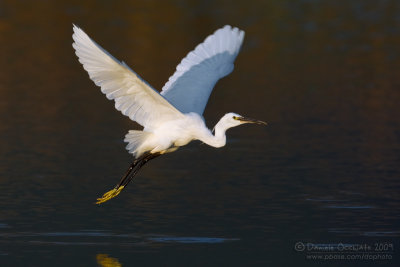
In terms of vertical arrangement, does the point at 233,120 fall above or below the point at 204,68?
below

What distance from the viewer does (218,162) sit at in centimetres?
1208

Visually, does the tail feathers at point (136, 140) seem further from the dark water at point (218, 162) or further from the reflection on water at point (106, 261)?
the reflection on water at point (106, 261)

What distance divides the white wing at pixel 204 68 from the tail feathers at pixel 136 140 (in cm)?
69

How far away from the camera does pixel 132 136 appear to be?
959cm

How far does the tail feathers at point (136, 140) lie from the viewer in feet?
31.4

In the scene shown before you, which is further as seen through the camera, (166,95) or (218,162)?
(218,162)

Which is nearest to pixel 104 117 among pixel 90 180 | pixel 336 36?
pixel 90 180

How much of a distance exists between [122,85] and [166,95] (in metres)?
1.51

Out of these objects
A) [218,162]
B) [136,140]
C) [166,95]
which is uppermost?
[166,95]

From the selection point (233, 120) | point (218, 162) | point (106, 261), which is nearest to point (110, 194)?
point (233, 120)

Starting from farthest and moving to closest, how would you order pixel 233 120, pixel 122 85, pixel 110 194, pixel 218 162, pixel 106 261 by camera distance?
pixel 218 162
pixel 110 194
pixel 233 120
pixel 122 85
pixel 106 261

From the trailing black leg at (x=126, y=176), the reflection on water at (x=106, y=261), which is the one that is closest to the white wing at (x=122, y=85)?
the trailing black leg at (x=126, y=176)

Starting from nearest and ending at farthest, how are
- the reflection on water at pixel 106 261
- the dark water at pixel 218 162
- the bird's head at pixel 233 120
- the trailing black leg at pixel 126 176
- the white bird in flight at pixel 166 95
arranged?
the reflection on water at pixel 106 261
the white bird in flight at pixel 166 95
the dark water at pixel 218 162
the bird's head at pixel 233 120
the trailing black leg at pixel 126 176

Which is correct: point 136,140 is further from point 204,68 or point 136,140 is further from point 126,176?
point 204,68
